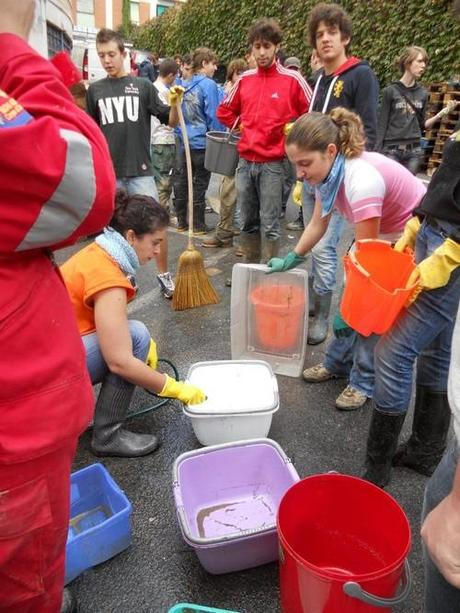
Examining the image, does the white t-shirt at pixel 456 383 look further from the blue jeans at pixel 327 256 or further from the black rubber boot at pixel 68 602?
the blue jeans at pixel 327 256

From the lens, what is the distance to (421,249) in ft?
6.34

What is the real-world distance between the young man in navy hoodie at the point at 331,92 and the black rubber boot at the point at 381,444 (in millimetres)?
1309

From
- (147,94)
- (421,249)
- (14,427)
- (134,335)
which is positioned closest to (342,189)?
(421,249)

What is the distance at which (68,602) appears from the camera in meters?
1.62

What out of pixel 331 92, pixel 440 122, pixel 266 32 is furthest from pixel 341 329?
pixel 440 122

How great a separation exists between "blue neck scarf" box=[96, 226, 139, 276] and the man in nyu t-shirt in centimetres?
192

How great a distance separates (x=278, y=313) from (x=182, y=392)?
3.15 ft

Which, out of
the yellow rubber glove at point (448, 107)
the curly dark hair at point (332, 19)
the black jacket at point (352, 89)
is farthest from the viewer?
the yellow rubber glove at point (448, 107)

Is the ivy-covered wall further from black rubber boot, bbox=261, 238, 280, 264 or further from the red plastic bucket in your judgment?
black rubber boot, bbox=261, 238, 280, 264

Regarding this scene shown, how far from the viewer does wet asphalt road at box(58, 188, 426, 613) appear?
1.71 metres

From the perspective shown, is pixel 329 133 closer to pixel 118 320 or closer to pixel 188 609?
pixel 118 320

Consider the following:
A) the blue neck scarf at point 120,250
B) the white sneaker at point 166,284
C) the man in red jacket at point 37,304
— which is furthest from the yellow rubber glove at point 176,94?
the man in red jacket at point 37,304

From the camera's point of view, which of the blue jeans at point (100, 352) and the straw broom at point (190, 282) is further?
the straw broom at point (190, 282)

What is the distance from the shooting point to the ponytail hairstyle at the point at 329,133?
2.31m
